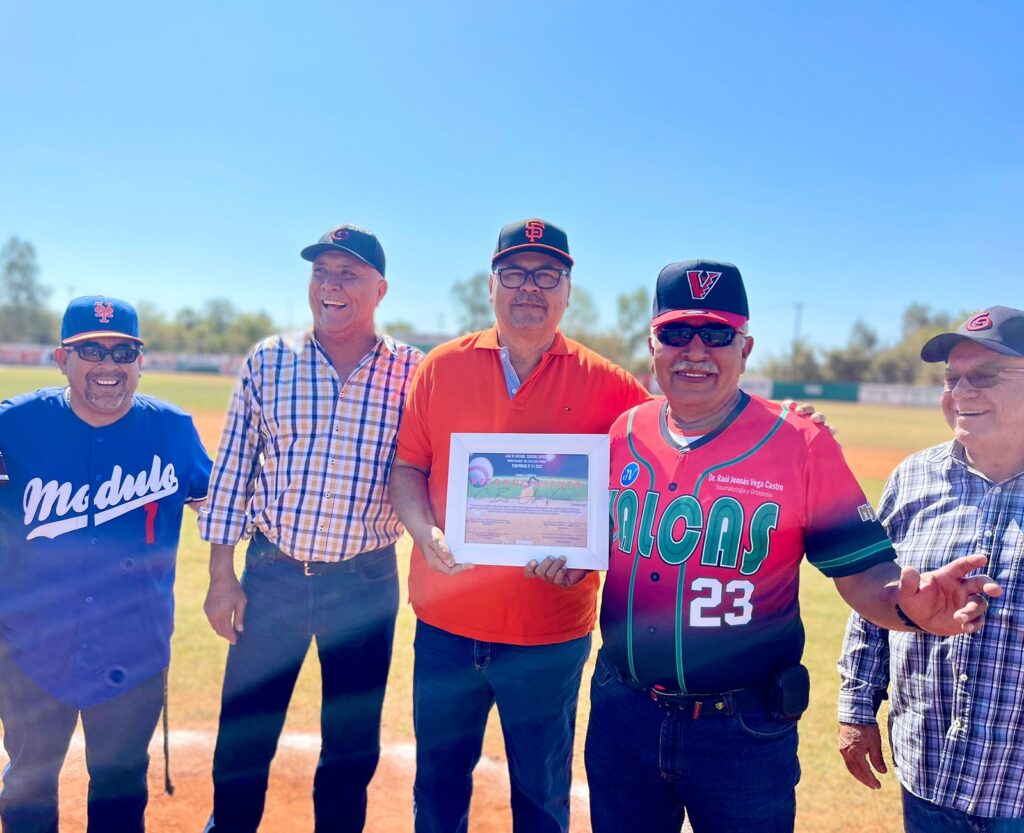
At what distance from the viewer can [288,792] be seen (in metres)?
4.07

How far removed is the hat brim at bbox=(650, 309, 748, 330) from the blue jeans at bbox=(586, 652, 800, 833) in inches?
50.2

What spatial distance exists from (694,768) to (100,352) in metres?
2.87

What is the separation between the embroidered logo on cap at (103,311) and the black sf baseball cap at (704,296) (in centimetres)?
235

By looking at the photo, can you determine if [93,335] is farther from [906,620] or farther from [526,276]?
[906,620]

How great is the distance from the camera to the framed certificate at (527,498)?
8.71 ft

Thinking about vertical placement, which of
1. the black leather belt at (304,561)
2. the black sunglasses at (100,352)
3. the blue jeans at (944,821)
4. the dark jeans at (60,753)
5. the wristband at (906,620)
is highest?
the black sunglasses at (100,352)

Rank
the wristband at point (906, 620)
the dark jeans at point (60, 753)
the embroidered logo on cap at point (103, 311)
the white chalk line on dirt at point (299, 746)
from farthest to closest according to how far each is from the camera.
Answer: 1. the white chalk line on dirt at point (299, 746)
2. the embroidered logo on cap at point (103, 311)
3. the dark jeans at point (60, 753)
4. the wristband at point (906, 620)

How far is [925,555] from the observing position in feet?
8.05

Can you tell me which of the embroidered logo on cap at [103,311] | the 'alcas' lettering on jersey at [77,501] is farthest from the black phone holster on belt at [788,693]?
the embroidered logo on cap at [103,311]

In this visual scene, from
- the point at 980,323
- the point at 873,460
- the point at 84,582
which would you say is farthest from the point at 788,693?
the point at 873,460

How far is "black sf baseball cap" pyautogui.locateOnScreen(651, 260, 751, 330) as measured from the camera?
2.51 meters

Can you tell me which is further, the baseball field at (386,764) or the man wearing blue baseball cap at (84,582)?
the baseball field at (386,764)

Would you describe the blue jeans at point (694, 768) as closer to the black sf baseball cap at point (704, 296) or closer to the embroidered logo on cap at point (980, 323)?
the black sf baseball cap at point (704, 296)

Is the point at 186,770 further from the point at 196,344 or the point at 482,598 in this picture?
the point at 196,344
